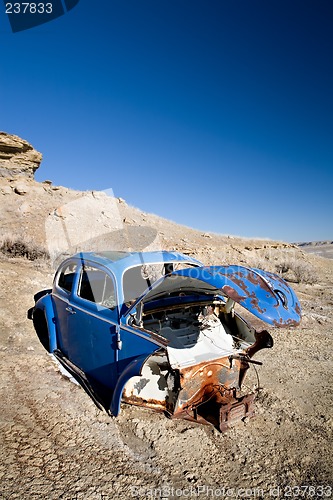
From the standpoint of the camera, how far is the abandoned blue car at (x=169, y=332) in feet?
10.6

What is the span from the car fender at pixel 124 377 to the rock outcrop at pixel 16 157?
25495mm

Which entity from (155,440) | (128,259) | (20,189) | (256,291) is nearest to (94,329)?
(128,259)

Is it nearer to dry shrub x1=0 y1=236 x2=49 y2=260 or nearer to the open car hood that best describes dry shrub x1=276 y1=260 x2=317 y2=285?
dry shrub x1=0 y1=236 x2=49 y2=260

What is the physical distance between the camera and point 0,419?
353 cm

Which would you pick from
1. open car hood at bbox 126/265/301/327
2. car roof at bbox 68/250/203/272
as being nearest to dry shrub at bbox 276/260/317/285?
car roof at bbox 68/250/203/272

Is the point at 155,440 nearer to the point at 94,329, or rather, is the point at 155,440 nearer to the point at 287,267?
the point at 94,329

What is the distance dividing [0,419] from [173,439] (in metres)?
2.02

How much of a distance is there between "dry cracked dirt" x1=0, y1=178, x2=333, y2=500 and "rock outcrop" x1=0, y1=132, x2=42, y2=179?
77.8ft

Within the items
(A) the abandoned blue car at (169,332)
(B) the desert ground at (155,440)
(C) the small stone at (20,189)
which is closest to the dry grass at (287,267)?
(B) the desert ground at (155,440)

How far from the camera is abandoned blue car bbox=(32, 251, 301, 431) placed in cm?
322

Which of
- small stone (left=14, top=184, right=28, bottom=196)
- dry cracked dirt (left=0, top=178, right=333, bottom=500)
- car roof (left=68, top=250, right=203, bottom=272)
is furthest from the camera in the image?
small stone (left=14, top=184, right=28, bottom=196)

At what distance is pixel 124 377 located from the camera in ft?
10.9

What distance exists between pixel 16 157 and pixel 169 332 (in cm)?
2633

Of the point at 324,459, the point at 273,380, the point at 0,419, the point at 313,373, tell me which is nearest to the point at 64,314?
the point at 0,419
